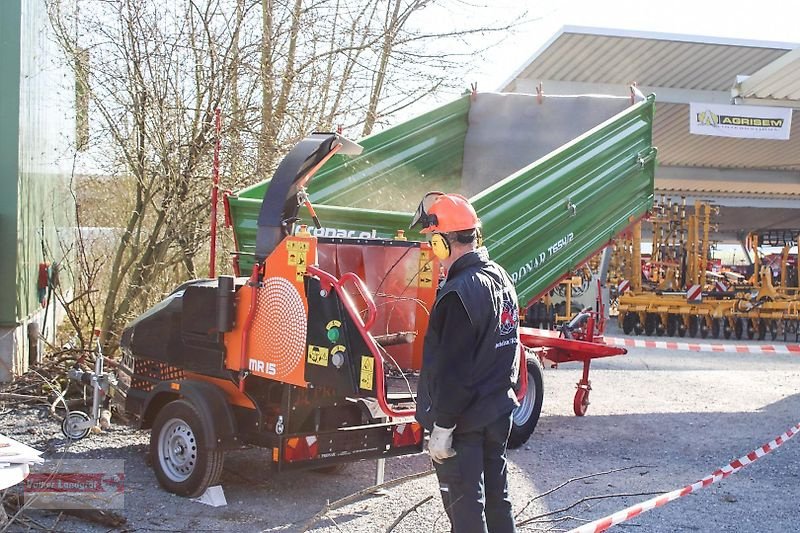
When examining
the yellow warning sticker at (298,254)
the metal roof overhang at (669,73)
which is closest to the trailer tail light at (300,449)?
the yellow warning sticker at (298,254)

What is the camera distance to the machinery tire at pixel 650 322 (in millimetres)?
22219

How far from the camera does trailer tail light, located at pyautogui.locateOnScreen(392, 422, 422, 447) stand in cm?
580

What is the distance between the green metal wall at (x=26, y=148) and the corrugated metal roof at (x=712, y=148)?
23.3m

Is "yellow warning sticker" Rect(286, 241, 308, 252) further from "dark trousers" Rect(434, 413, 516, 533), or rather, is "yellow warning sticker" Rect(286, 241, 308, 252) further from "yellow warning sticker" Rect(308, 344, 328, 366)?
"dark trousers" Rect(434, 413, 516, 533)

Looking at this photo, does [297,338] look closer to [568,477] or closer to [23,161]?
[568,477]

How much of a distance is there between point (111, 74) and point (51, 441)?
3788mm

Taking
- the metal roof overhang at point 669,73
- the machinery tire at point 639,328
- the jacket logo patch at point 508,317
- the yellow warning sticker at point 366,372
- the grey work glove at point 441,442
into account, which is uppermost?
the metal roof overhang at point 669,73

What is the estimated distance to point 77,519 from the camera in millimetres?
5016

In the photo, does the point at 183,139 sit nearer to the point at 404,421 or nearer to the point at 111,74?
the point at 111,74

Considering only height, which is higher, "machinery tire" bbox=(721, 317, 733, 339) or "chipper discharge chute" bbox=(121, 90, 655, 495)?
"chipper discharge chute" bbox=(121, 90, 655, 495)

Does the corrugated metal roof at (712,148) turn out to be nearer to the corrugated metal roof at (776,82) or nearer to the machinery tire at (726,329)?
the machinery tire at (726,329)

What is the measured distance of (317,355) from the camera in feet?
16.5

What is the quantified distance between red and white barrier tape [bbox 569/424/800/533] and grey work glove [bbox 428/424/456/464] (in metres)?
1.02

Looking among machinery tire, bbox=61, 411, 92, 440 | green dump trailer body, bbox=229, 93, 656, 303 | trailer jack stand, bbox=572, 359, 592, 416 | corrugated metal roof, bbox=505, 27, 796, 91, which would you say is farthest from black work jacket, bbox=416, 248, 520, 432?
corrugated metal roof, bbox=505, 27, 796, 91
